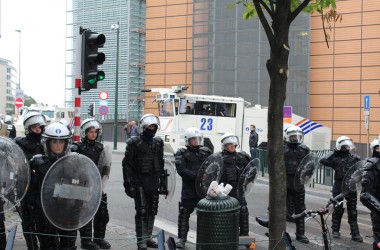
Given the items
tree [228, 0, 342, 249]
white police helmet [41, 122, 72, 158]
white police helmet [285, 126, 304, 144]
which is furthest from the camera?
white police helmet [285, 126, 304, 144]

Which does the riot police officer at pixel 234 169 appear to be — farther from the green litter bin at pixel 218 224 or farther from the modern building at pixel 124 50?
the modern building at pixel 124 50

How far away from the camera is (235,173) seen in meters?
8.30

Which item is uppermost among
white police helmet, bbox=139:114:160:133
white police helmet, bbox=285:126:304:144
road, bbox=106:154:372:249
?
white police helmet, bbox=139:114:160:133

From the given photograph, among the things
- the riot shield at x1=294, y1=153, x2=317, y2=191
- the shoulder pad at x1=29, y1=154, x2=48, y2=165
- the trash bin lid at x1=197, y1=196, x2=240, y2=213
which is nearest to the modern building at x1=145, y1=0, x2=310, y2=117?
the riot shield at x1=294, y1=153, x2=317, y2=191

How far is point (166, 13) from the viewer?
3650cm

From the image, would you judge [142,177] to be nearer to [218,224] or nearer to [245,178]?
[245,178]

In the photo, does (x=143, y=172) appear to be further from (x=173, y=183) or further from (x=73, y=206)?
(x=73, y=206)

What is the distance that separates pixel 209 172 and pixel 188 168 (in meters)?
0.53

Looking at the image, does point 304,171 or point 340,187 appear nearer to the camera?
point 304,171

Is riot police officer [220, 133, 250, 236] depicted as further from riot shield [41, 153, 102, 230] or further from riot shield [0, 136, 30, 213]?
riot shield [0, 136, 30, 213]

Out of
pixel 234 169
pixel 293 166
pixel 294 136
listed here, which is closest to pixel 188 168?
pixel 234 169

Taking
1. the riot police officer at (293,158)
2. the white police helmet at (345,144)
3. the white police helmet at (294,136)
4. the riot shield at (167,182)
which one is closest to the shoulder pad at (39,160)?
the riot shield at (167,182)

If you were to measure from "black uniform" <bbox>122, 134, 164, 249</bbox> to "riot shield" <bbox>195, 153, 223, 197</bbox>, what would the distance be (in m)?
0.58

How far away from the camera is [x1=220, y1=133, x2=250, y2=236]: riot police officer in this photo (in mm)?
8242
